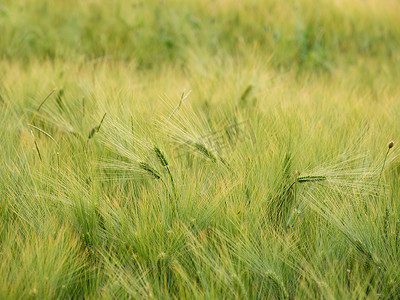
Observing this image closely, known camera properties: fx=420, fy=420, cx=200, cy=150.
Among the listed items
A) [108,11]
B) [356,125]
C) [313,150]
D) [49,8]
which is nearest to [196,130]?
[313,150]

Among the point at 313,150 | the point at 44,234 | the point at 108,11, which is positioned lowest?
the point at 44,234

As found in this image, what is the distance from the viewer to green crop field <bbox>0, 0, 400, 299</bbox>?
3.35 ft

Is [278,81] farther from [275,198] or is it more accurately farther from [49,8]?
[49,8]

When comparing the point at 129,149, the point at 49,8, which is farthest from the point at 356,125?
the point at 49,8

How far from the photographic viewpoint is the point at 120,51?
279cm

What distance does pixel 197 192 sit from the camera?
1.19 m

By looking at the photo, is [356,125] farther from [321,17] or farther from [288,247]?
[321,17]

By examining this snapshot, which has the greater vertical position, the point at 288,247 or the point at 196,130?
the point at 196,130

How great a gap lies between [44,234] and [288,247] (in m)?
0.63

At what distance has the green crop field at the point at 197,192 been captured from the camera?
3.35 ft

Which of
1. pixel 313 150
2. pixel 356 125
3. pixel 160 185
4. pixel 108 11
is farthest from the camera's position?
pixel 108 11

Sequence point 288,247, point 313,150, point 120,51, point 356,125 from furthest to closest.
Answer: point 120,51
point 356,125
point 313,150
point 288,247

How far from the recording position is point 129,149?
4.19ft

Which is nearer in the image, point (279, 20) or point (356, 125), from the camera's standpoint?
point (356, 125)
